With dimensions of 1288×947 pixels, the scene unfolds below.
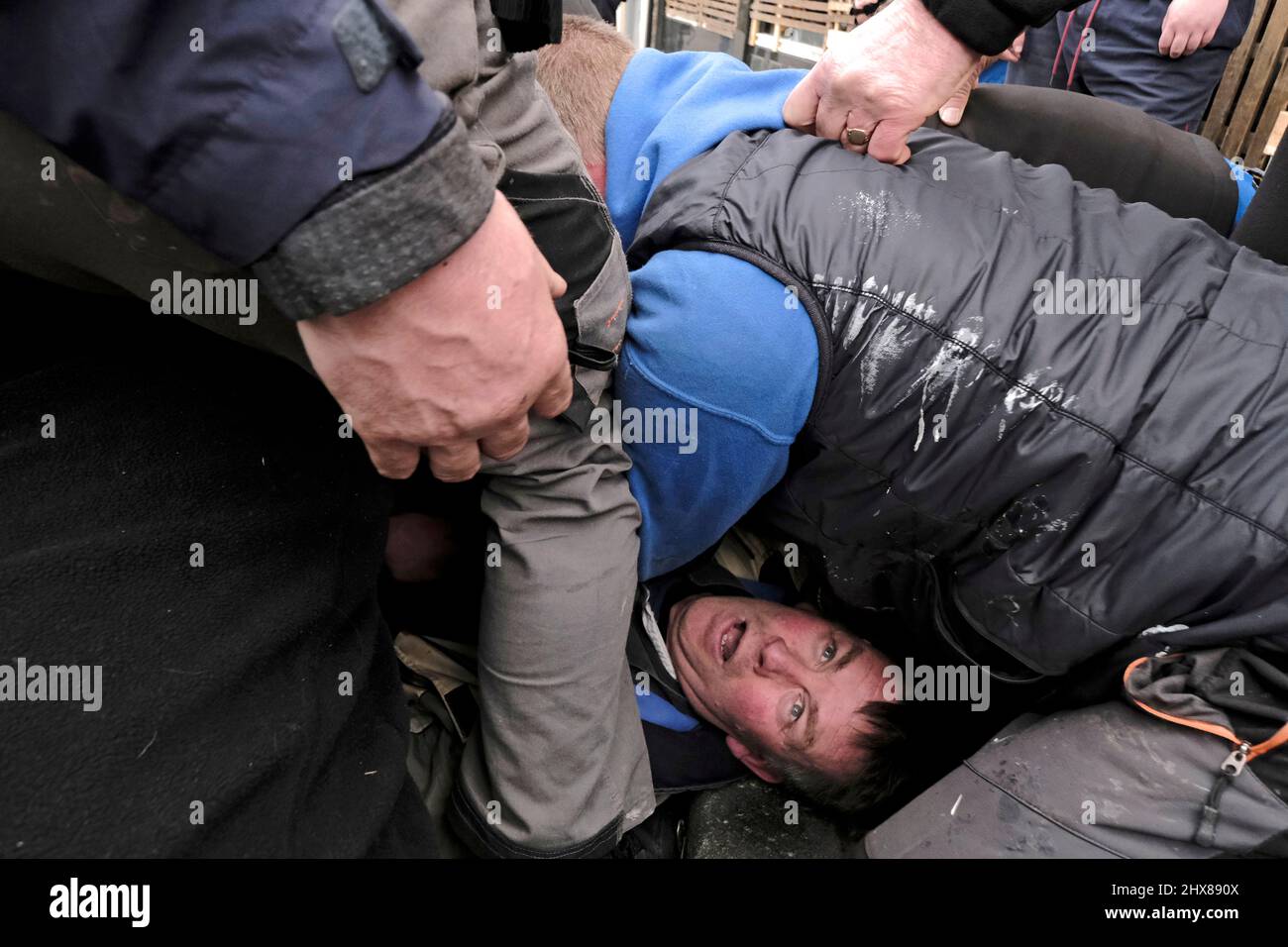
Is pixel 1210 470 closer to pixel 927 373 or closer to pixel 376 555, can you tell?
pixel 927 373

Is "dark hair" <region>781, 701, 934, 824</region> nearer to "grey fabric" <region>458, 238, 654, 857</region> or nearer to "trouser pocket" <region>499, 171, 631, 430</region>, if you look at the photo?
"grey fabric" <region>458, 238, 654, 857</region>

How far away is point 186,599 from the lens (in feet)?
2.87

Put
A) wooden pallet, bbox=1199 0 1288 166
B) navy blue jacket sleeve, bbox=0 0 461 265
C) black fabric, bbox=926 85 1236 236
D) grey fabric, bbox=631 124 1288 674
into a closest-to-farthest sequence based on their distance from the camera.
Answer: navy blue jacket sleeve, bbox=0 0 461 265
grey fabric, bbox=631 124 1288 674
black fabric, bbox=926 85 1236 236
wooden pallet, bbox=1199 0 1288 166

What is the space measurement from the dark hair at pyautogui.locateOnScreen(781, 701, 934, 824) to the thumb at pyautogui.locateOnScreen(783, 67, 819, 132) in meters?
1.24

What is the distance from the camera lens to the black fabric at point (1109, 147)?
70.3 inches

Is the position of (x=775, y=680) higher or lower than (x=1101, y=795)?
lower

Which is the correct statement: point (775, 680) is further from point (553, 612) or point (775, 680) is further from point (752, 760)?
point (553, 612)

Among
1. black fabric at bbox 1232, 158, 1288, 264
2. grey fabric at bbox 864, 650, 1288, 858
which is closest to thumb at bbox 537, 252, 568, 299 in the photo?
grey fabric at bbox 864, 650, 1288, 858

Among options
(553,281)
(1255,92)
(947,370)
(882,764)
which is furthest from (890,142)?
(1255,92)

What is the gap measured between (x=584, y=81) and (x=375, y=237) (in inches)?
36.4

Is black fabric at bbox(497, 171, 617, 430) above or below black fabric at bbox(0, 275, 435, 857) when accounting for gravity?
above

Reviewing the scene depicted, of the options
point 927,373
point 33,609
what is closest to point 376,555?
point 33,609

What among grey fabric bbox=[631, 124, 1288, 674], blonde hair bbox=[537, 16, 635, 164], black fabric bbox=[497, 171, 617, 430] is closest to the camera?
black fabric bbox=[497, 171, 617, 430]

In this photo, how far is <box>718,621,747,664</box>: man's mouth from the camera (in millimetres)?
1980
